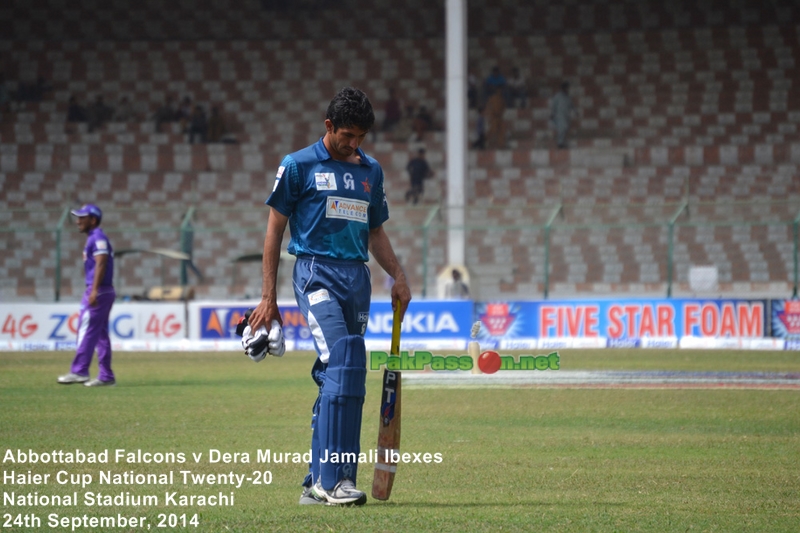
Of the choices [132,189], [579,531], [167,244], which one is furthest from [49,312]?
[579,531]

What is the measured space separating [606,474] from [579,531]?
2.09 m

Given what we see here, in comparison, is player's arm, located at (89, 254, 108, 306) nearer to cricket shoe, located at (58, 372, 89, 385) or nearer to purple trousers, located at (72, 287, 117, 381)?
purple trousers, located at (72, 287, 117, 381)

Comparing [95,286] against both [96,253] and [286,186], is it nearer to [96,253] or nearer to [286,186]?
[96,253]

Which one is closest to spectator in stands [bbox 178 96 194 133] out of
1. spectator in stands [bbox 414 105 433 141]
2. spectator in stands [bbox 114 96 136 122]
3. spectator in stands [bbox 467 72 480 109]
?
spectator in stands [bbox 114 96 136 122]

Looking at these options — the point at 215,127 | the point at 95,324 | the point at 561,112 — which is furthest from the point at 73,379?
the point at 561,112

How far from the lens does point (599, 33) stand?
3759 centimetres

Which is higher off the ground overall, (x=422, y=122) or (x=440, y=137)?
A: (x=422, y=122)

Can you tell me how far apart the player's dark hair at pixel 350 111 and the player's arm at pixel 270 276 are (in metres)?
0.62

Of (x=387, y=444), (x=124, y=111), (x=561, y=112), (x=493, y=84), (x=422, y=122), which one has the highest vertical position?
(x=493, y=84)

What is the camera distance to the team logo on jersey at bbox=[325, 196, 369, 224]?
21.3 ft

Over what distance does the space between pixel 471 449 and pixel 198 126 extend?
27687 mm

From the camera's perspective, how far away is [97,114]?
1421 inches

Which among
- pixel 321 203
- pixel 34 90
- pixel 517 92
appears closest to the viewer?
pixel 321 203

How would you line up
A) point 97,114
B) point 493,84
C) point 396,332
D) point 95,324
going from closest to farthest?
point 396,332 → point 95,324 → point 493,84 → point 97,114
